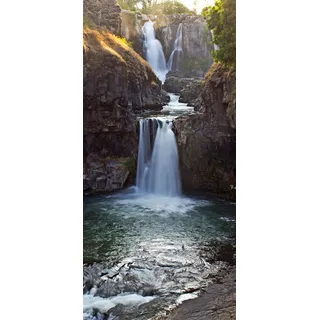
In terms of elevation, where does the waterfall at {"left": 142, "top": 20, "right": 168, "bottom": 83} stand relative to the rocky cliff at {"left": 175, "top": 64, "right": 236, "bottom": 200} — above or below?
above

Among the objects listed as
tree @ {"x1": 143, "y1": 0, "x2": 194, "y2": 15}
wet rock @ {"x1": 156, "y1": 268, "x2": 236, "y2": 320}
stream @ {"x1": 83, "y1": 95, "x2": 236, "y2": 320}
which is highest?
tree @ {"x1": 143, "y1": 0, "x2": 194, "y2": 15}

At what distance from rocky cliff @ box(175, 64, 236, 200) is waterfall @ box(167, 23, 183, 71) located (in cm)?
45

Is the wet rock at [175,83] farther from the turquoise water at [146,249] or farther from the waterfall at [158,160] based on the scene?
the turquoise water at [146,249]

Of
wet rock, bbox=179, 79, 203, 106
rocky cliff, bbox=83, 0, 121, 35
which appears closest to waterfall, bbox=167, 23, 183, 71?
wet rock, bbox=179, 79, 203, 106

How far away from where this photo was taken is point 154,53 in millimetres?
5027

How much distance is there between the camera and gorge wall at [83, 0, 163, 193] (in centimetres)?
485

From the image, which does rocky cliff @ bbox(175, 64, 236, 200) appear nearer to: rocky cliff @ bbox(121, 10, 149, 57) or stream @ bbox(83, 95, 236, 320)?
stream @ bbox(83, 95, 236, 320)

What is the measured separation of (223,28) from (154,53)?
0.96 m

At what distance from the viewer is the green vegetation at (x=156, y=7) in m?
4.75

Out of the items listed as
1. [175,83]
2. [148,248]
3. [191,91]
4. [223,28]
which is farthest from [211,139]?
[148,248]

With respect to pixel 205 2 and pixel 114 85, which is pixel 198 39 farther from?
pixel 114 85

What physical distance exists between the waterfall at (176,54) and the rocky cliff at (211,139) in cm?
45

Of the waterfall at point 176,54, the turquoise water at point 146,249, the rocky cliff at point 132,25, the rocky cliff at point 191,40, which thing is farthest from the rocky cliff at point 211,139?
the rocky cliff at point 132,25
